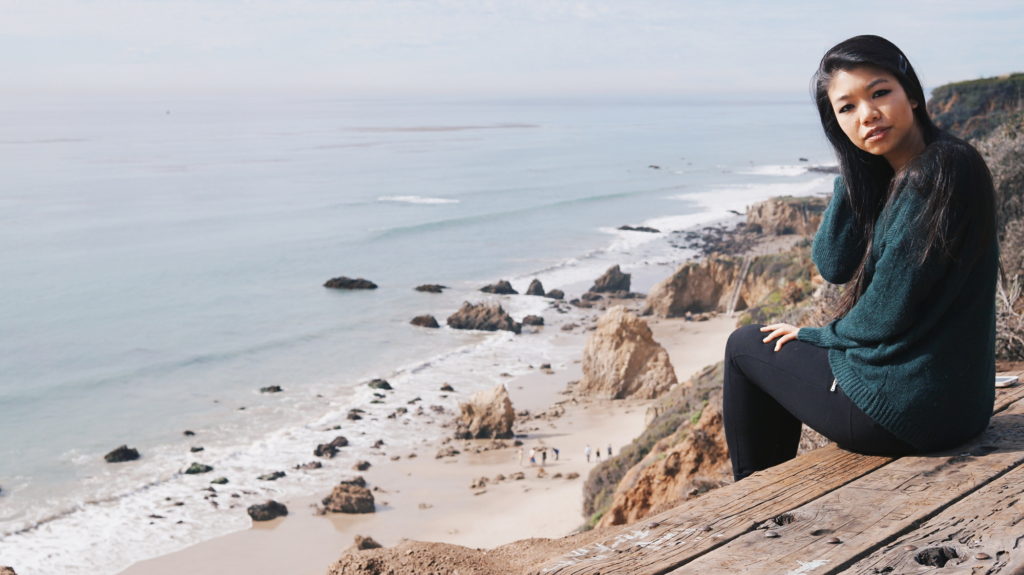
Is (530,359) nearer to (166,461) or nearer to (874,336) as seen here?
(166,461)

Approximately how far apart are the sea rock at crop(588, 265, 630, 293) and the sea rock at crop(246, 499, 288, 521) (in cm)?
2206

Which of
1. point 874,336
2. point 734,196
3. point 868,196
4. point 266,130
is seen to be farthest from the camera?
point 266,130

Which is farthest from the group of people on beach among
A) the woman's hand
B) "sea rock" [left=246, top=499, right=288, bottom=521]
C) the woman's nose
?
the woman's nose

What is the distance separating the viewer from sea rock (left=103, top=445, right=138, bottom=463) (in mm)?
21219

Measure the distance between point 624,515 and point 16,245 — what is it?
49369 millimetres

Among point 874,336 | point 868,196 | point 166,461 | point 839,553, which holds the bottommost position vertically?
point 166,461

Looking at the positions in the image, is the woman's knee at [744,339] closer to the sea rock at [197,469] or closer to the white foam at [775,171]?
the sea rock at [197,469]

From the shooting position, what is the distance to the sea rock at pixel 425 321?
1320 inches

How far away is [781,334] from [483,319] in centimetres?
2963

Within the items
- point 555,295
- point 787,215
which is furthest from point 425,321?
point 787,215

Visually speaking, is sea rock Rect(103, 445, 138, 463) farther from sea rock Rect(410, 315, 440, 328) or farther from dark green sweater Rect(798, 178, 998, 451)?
dark green sweater Rect(798, 178, 998, 451)

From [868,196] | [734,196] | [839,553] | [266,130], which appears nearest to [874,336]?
[868,196]

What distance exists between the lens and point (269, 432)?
22.9 m

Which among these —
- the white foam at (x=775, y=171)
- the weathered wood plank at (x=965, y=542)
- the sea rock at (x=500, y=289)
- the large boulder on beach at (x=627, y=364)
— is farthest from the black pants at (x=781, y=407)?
the white foam at (x=775, y=171)
